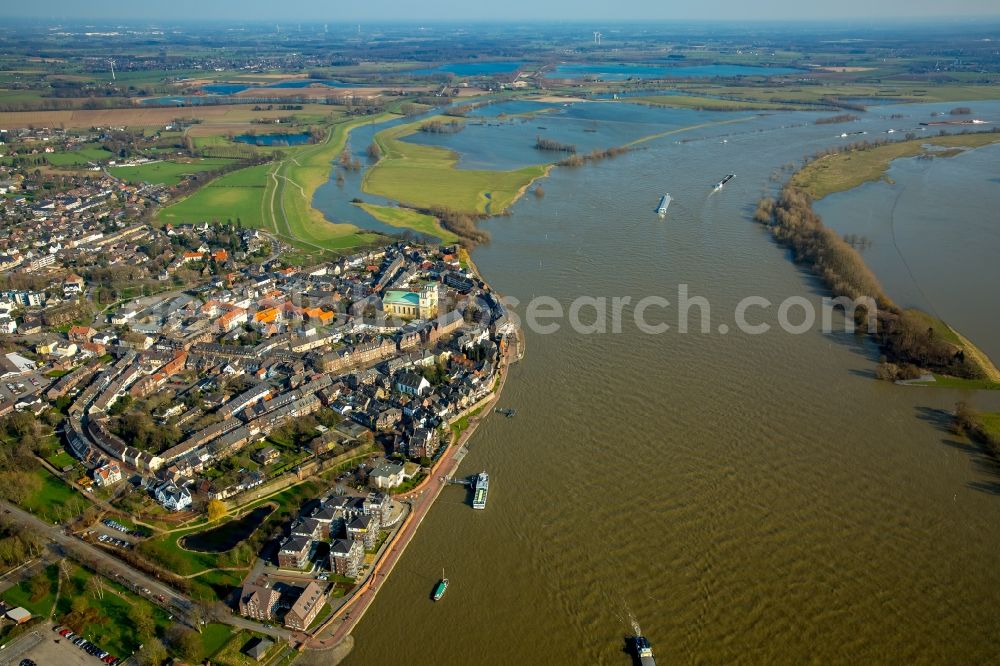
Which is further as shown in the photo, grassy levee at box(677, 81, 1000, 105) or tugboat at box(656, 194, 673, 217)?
grassy levee at box(677, 81, 1000, 105)

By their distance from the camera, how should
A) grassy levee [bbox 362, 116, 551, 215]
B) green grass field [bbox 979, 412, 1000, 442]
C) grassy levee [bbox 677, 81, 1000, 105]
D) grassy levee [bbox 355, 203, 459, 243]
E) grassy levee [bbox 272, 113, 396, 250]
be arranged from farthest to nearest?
grassy levee [bbox 677, 81, 1000, 105] < grassy levee [bbox 362, 116, 551, 215] < grassy levee [bbox 355, 203, 459, 243] < grassy levee [bbox 272, 113, 396, 250] < green grass field [bbox 979, 412, 1000, 442]

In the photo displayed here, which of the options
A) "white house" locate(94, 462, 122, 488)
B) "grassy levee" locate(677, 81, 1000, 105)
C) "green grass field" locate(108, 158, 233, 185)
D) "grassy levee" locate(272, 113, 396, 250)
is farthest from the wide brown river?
"grassy levee" locate(677, 81, 1000, 105)

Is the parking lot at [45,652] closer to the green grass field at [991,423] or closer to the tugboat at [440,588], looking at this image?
the tugboat at [440,588]

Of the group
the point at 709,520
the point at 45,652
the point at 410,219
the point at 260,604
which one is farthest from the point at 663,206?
the point at 45,652

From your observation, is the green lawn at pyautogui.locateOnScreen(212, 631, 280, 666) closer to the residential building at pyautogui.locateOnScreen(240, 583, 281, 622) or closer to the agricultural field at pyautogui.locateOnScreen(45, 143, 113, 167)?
the residential building at pyautogui.locateOnScreen(240, 583, 281, 622)

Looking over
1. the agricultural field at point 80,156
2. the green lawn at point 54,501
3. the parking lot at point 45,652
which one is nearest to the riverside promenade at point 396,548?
the parking lot at point 45,652

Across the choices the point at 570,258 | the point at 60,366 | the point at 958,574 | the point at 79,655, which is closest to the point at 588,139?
the point at 570,258
